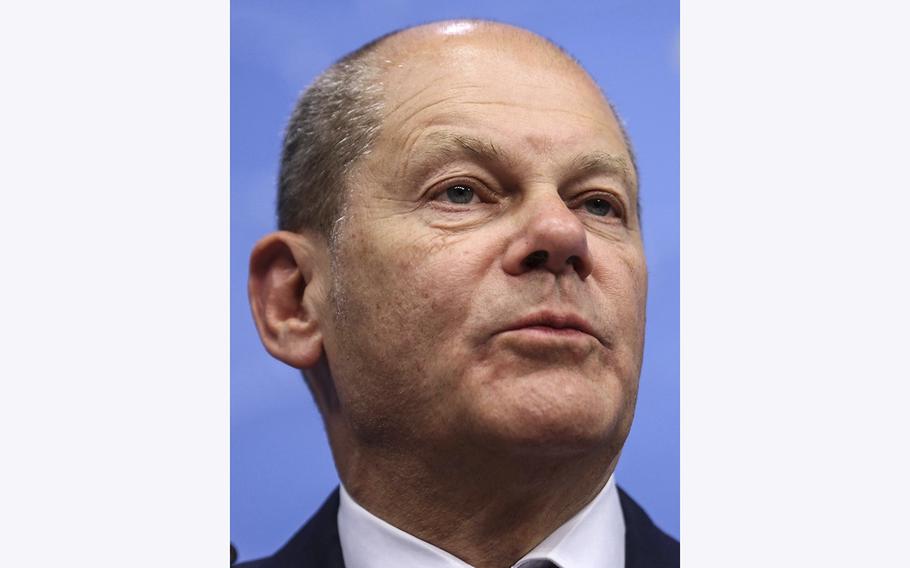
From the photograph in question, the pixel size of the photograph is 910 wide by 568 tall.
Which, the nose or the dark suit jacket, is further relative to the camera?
the dark suit jacket

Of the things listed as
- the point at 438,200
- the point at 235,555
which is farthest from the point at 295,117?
the point at 235,555

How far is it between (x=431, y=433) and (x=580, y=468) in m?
0.28

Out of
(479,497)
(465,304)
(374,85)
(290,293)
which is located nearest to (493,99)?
(374,85)

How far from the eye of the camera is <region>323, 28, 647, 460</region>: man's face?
2.23 meters

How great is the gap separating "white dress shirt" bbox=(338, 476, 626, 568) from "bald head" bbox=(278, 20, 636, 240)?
56cm

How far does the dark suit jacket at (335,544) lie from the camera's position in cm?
249

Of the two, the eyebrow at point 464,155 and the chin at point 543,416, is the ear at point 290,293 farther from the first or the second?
the chin at point 543,416

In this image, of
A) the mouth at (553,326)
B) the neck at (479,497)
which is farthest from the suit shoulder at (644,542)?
the mouth at (553,326)

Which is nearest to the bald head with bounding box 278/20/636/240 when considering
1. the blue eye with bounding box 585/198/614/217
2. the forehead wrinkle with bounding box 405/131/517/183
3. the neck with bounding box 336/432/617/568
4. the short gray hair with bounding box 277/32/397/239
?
the short gray hair with bounding box 277/32/397/239

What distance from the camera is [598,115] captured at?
2512 millimetres

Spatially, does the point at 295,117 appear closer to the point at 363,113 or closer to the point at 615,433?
the point at 363,113

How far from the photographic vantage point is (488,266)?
2262 mm

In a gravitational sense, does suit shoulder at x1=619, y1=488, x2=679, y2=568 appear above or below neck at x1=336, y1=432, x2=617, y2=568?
below

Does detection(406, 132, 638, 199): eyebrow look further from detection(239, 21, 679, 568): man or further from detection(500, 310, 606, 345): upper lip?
detection(500, 310, 606, 345): upper lip
